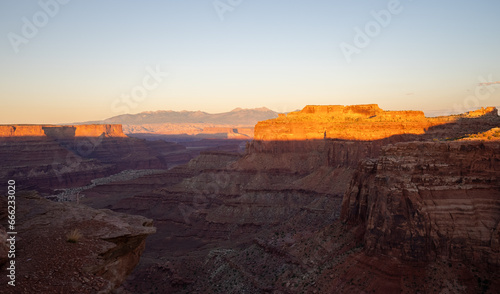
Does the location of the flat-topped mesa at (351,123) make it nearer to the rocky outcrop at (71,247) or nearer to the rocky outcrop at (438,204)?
the rocky outcrop at (438,204)

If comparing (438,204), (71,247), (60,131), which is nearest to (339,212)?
→ (438,204)

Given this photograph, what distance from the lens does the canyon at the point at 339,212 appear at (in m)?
22.4

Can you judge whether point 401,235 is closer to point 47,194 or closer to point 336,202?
point 336,202

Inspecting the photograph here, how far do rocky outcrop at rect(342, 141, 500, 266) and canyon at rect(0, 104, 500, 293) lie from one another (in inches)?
2.3

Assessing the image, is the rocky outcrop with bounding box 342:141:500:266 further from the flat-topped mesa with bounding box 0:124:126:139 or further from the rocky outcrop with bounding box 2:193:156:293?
the flat-topped mesa with bounding box 0:124:126:139

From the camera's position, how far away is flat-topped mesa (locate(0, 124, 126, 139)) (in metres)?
126

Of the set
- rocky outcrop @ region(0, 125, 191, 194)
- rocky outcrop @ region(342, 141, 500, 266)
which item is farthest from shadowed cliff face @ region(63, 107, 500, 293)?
rocky outcrop @ region(0, 125, 191, 194)

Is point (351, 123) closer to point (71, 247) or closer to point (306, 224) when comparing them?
point (306, 224)

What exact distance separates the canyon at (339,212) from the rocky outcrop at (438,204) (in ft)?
0.19

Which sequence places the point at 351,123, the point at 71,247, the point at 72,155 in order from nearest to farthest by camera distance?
the point at 71,247
the point at 351,123
the point at 72,155

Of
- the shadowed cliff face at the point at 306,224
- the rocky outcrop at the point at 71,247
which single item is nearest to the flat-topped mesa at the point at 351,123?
the shadowed cliff face at the point at 306,224

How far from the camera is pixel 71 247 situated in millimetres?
16688

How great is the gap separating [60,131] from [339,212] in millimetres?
134662

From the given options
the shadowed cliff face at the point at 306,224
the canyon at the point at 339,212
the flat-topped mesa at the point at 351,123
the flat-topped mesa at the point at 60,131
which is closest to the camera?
the canyon at the point at 339,212
